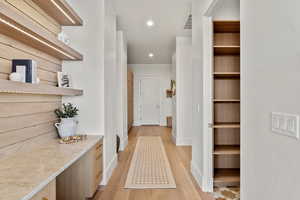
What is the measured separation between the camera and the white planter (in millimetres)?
2523

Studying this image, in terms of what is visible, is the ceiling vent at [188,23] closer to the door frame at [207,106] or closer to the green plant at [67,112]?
the door frame at [207,106]

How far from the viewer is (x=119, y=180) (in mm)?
3137

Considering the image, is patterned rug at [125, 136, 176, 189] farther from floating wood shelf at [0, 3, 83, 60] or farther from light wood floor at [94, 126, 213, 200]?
floating wood shelf at [0, 3, 83, 60]

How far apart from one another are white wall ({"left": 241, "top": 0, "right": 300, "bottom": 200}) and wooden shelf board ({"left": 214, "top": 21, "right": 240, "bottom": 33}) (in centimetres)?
140

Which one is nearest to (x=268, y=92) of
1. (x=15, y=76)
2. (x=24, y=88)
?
(x=24, y=88)

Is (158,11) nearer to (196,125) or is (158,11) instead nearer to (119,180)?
(196,125)

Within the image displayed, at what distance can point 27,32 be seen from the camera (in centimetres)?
169

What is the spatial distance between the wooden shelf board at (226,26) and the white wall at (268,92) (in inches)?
55.2

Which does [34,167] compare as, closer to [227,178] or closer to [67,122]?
[67,122]

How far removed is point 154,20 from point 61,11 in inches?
114

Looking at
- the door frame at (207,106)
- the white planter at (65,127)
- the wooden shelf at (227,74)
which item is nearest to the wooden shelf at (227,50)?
the door frame at (207,106)

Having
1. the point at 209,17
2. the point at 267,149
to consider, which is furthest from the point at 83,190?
the point at 209,17

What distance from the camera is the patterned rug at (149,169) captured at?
2979 mm

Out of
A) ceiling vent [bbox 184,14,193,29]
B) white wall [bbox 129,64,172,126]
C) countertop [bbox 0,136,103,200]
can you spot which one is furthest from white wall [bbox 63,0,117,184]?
white wall [bbox 129,64,172,126]
